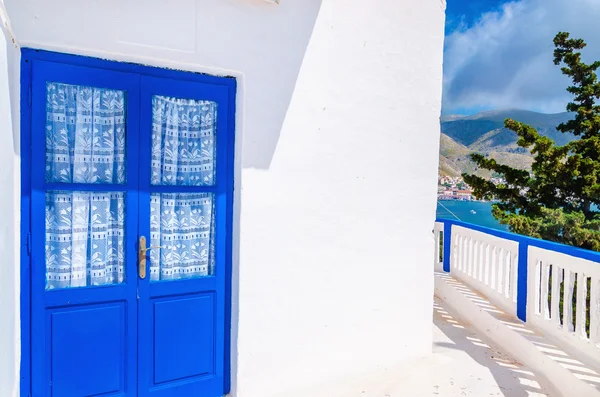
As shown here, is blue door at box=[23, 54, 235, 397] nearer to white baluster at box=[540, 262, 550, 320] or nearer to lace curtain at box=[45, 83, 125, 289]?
lace curtain at box=[45, 83, 125, 289]

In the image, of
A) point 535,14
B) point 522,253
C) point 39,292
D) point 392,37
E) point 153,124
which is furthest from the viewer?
point 535,14

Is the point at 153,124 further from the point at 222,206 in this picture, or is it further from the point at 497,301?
the point at 497,301

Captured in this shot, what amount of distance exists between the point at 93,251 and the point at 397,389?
217 centimetres

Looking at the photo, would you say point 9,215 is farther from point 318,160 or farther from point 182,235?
point 318,160

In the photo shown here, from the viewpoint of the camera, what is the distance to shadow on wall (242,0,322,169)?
99.6 inches

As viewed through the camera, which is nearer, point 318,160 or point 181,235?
point 181,235

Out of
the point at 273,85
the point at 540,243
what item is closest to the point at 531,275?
the point at 540,243

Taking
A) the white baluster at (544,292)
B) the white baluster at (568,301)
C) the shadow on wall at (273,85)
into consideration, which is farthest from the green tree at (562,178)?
the shadow on wall at (273,85)

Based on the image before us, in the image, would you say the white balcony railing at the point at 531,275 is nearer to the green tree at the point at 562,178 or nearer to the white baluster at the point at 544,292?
the white baluster at the point at 544,292

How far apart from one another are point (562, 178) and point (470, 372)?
35.7ft

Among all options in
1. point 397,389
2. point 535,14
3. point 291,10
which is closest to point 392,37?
point 291,10

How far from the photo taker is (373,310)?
304 centimetres

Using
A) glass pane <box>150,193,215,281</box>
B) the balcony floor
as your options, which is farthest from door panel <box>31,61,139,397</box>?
the balcony floor

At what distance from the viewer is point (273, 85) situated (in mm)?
2592
